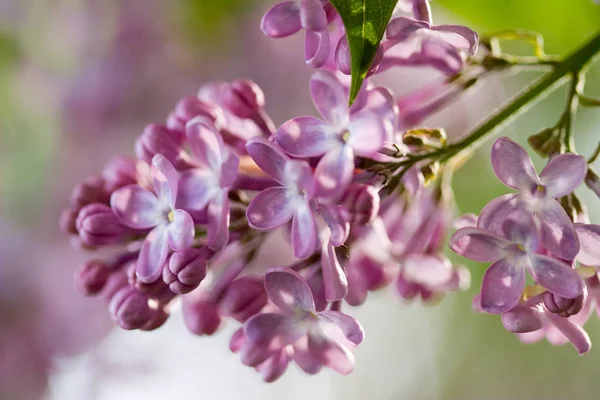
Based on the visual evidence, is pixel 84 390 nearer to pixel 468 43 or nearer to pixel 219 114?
pixel 219 114

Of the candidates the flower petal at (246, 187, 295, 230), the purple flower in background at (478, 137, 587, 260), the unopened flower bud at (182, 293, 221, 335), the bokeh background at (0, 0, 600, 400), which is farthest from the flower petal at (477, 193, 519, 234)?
the bokeh background at (0, 0, 600, 400)

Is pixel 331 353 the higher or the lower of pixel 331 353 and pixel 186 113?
the lower

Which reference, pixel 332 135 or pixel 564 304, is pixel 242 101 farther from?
pixel 564 304

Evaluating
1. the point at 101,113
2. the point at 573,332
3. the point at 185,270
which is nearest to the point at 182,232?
the point at 185,270

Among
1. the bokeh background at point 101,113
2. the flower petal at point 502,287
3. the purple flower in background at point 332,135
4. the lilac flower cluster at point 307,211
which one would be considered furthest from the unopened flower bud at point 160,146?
the bokeh background at point 101,113

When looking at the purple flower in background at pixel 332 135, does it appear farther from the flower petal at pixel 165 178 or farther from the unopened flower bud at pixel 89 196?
the unopened flower bud at pixel 89 196
